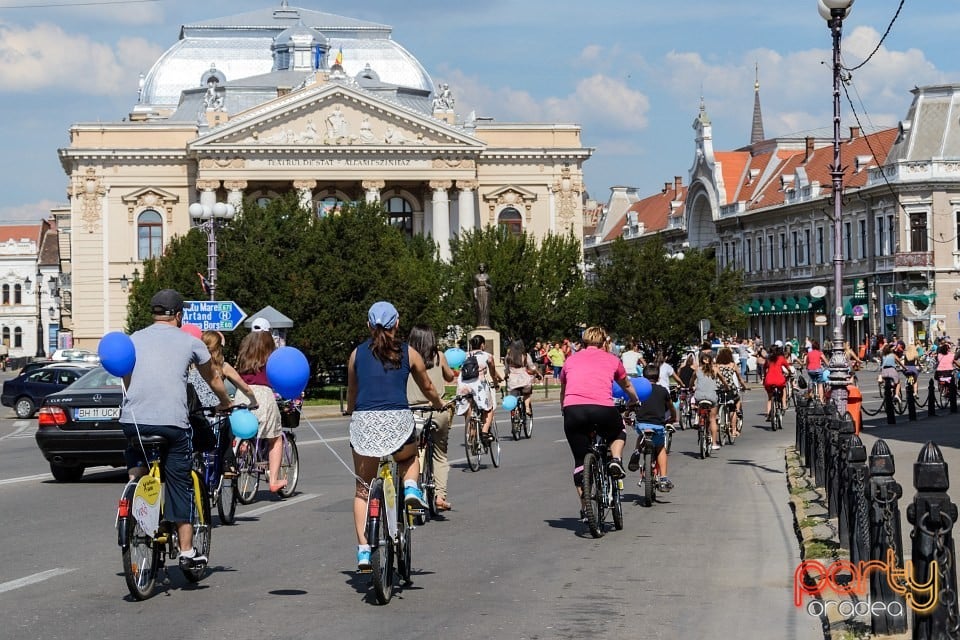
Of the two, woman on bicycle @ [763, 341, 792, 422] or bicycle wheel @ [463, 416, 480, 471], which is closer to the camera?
bicycle wheel @ [463, 416, 480, 471]

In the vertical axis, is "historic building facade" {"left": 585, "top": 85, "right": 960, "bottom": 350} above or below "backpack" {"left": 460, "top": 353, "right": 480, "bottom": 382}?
above

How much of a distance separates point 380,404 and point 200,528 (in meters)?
1.53

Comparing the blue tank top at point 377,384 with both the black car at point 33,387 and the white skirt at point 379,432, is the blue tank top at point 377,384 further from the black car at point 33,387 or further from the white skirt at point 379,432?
the black car at point 33,387

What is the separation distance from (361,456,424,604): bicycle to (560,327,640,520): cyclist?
11.3 feet

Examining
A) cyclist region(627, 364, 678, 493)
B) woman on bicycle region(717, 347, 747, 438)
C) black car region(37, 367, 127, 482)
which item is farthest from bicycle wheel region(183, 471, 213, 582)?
woman on bicycle region(717, 347, 747, 438)

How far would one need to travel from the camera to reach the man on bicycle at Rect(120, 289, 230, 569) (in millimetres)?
10359

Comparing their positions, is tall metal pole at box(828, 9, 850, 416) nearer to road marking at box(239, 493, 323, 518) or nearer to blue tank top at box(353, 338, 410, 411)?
road marking at box(239, 493, 323, 518)

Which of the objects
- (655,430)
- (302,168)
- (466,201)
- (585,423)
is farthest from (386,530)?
(466,201)

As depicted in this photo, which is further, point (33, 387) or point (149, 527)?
point (33, 387)

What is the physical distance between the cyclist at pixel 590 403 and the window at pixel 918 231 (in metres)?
66.3

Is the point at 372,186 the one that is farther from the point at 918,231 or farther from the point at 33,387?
the point at 33,387

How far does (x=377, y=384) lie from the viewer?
10.5 m

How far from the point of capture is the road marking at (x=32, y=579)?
10.9m

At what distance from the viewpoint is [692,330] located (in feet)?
226
